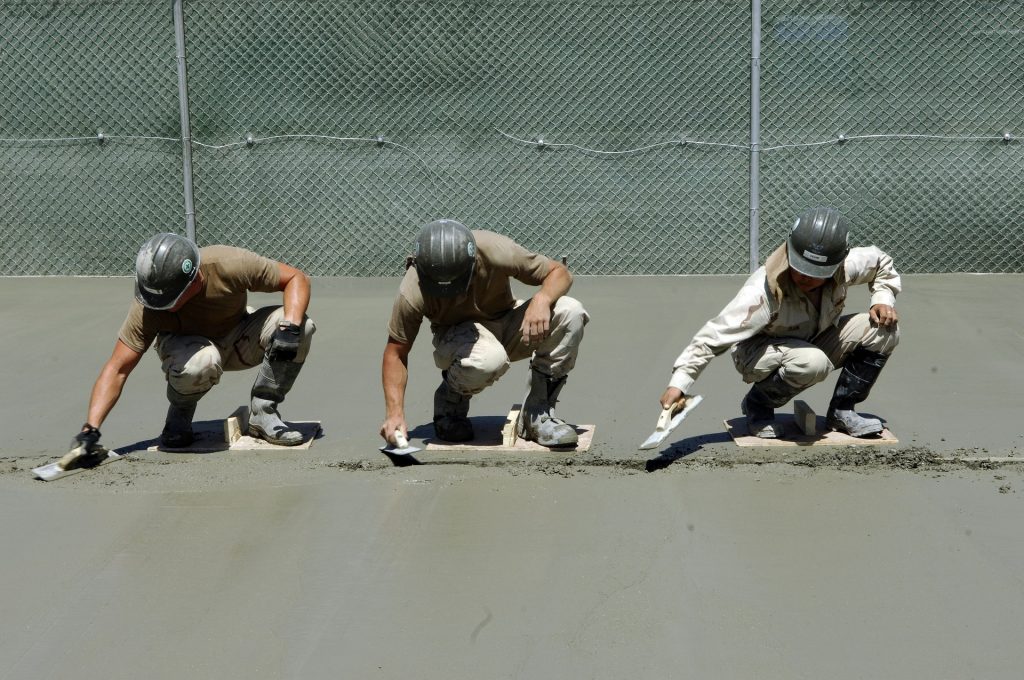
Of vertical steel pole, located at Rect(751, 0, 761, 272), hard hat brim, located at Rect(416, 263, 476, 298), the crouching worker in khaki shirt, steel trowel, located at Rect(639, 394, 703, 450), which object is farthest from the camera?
vertical steel pole, located at Rect(751, 0, 761, 272)

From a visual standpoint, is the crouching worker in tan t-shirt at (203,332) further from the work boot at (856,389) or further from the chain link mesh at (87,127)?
the chain link mesh at (87,127)

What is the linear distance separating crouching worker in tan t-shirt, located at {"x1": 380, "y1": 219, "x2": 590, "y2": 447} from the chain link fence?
12.3 ft

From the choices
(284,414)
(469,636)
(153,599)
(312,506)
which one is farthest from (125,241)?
(469,636)

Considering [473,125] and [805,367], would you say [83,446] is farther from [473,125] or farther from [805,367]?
[473,125]

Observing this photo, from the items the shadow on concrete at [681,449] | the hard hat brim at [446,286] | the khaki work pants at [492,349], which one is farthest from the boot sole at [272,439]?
the shadow on concrete at [681,449]

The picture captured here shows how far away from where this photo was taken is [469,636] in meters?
3.39

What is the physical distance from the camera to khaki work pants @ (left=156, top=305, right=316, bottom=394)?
518cm

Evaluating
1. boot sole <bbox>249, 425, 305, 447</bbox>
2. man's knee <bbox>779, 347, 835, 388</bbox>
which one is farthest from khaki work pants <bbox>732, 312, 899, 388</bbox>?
boot sole <bbox>249, 425, 305, 447</bbox>

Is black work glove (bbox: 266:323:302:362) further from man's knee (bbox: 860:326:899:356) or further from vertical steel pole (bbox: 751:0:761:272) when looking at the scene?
vertical steel pole (bbox: 751:0:761:272)

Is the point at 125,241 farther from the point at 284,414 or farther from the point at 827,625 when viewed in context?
the point at 827,625

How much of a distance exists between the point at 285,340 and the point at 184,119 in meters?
4.47

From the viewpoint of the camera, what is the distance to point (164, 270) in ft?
16.0

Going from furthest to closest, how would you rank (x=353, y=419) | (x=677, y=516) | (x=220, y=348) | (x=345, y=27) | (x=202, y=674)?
(x=345, y=27)
(x=353, y=419)
(x=220, y=348)
(x=677, y=516)
(x=202, y=674)

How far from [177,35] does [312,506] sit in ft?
18.8
